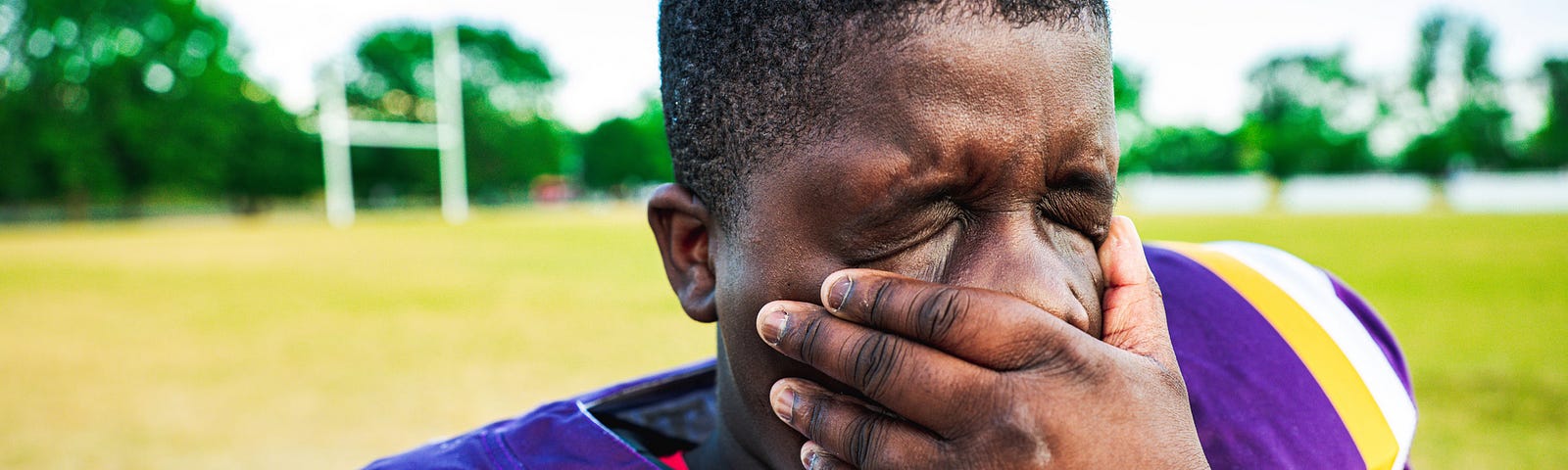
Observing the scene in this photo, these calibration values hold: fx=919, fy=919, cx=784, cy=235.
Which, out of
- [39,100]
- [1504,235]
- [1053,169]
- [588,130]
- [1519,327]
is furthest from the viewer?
[588,130]

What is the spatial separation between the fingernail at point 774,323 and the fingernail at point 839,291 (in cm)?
6

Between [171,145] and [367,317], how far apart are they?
32521mm

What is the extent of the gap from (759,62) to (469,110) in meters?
47.7

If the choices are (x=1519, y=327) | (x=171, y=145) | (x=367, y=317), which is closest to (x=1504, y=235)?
(x=1519, y=327)

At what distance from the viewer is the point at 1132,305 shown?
985mm

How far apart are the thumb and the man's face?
1.0 inches

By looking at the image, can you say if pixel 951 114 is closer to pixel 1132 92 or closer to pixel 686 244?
pixel 686 244

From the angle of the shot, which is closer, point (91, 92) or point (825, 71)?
point (825, 71)

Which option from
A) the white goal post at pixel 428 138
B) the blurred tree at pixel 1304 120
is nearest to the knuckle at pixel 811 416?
the white goal post at pixel 428 138

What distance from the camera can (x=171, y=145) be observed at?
33.0 m

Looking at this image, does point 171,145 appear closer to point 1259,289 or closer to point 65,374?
point 65,374

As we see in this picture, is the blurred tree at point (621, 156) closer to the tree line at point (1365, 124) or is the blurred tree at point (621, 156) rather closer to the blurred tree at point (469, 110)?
the blurred tree at point (469, 110)

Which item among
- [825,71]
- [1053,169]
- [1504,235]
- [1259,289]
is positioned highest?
[825,71]

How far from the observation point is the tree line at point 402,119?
3156cm
